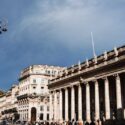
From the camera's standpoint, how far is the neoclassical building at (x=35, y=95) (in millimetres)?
121250

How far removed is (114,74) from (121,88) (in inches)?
126

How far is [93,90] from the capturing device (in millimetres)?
77125

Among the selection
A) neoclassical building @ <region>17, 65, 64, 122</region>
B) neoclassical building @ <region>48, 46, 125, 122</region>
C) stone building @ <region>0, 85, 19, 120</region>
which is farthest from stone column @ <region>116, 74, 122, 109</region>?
stone building @ <region>0, 85, 19, 120</region>

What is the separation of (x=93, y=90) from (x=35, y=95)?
4769cm

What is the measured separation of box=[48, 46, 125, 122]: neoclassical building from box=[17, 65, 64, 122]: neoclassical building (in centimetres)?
2716

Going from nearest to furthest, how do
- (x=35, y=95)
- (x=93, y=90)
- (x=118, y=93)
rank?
1. (x=118, y=93)
2. (x=93, y=90)
3. (x=35, y=95)

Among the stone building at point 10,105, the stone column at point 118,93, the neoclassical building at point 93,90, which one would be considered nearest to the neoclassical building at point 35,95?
the stone building at point 10,105

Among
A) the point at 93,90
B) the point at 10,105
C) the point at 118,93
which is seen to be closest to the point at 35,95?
the point at 10,105

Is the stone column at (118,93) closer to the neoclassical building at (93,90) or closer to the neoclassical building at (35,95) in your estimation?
the neoclassical building at (93,90)

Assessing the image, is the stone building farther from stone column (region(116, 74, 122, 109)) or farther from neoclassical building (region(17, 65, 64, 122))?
stone column (region(116, 74, 122, 109))

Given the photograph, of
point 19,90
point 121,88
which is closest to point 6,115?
point 19,90

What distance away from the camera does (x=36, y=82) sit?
124312 mm

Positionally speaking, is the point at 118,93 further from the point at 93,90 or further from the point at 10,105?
the point at 10,105

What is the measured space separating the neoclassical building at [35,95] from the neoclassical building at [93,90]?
27.2 meters
